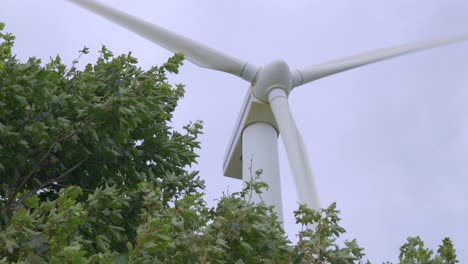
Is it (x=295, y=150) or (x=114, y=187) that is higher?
(x=295, y=150)

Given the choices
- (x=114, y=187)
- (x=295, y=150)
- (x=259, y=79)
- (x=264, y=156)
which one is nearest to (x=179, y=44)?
(x=259, y=79)

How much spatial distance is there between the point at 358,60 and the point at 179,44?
4.50 metres

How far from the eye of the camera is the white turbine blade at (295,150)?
15.6m

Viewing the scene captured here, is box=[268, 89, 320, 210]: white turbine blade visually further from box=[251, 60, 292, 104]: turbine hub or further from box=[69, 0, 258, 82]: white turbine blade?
box=[69, 0, 258, 82]: white turbine blade

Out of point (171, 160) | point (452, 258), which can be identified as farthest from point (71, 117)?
point (452, 258)

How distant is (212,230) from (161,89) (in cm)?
275

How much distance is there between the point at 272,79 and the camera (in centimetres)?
1848

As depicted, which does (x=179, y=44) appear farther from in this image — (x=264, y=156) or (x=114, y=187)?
(x=114, y=187)

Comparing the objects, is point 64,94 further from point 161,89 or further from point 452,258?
point 452,258

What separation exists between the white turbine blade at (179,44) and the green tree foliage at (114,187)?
739 centimetres

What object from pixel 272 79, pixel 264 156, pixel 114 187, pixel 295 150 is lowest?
pixel 114 187

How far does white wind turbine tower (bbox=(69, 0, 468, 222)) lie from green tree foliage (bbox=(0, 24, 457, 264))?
252 inches

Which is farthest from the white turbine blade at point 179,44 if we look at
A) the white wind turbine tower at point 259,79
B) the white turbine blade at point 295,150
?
the white turbine blade at point 295,150

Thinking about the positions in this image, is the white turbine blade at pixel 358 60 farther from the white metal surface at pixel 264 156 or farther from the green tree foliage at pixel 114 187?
the green tree foliage at pixel 114 187
